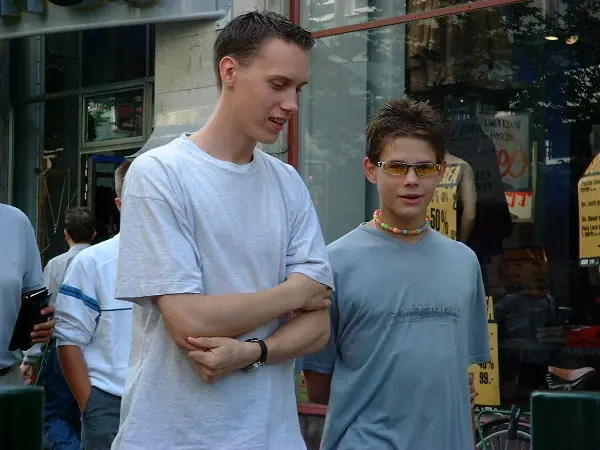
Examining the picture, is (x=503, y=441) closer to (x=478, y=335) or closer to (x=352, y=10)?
(x=352, y=10)

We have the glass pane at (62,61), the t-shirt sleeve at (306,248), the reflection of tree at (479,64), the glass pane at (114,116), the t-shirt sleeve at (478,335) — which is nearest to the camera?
the t-shirt sleeve at (306,248)

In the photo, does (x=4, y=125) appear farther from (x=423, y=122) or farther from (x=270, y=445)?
(x=270, y=445)

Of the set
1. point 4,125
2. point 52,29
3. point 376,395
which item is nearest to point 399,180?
point 376,395

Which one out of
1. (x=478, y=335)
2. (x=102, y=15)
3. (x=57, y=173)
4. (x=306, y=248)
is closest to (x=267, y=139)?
(x=306, y=248)

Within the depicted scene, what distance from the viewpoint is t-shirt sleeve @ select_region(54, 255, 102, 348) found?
587 cm

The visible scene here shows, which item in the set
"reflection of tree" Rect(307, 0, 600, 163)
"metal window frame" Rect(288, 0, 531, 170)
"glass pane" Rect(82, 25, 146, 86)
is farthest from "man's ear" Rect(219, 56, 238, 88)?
"glass pane" Rect(82, 25, 146, 86)

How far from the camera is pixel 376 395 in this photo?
3932 mm

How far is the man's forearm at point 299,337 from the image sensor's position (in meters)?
3.25

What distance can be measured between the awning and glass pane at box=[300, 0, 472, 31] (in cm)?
70

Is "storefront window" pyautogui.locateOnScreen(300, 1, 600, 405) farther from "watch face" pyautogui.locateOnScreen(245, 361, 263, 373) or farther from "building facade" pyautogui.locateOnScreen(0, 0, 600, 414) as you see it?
"watch face" pyautogui.locateOnScreen(245, 361, 263, 373)

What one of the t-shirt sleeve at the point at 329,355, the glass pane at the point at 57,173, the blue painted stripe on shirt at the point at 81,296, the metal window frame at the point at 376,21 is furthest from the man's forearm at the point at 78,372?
the glass pane at the point at 57,173

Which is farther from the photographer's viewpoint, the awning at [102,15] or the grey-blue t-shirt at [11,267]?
the awning at [102,15]

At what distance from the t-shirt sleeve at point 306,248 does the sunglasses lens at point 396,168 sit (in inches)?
25.3

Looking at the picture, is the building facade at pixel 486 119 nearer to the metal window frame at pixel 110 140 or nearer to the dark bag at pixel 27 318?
the metal window frame at pixel 110 140
